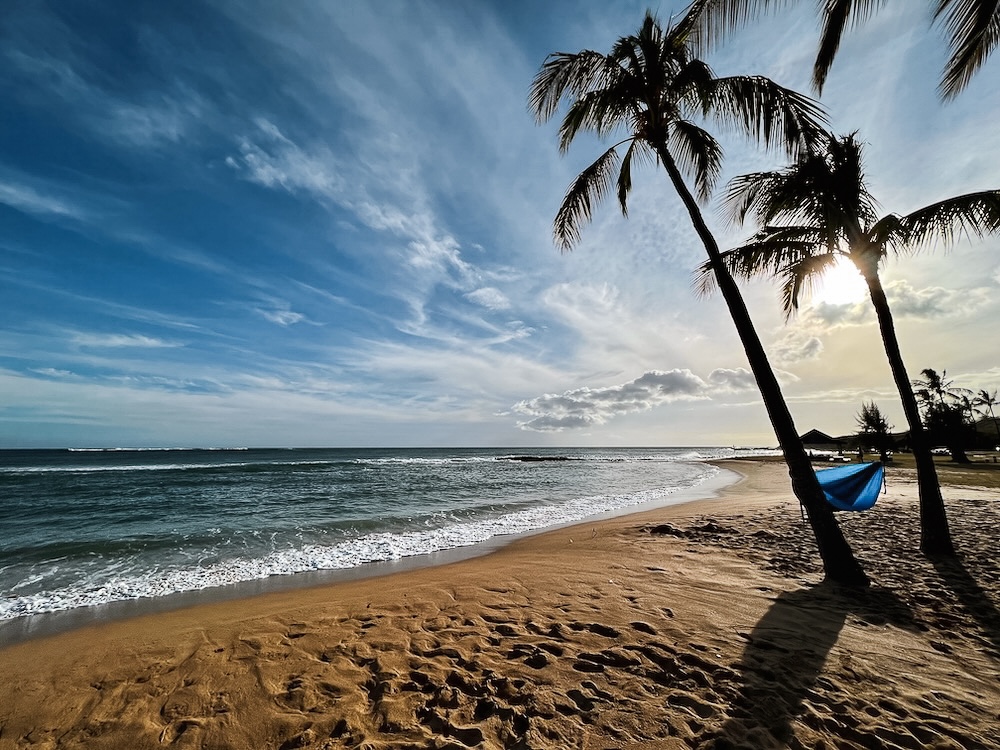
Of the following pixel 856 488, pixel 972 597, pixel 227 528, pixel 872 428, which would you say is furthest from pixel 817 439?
pixel 227 528

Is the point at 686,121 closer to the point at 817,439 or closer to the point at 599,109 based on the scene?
the point at 599,109

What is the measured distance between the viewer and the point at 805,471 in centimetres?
A: 579

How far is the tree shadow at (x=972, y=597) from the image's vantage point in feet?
13.0

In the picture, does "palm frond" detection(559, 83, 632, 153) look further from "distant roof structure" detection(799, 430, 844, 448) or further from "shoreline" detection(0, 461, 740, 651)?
"distant roof structure" detection(799, 430, 844, 448)

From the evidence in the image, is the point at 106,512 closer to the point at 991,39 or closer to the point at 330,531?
the point at 330,531

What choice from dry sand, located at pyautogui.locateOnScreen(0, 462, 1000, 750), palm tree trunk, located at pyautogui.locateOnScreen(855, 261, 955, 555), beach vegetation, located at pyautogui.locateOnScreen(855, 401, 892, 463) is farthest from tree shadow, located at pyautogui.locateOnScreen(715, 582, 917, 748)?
beach vegetation, located at pyautogui.locateOnScreen(855, 401, 892, 463)

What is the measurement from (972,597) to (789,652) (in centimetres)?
324

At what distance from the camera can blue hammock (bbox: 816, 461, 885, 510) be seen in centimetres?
838

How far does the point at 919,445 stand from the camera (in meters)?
6.65

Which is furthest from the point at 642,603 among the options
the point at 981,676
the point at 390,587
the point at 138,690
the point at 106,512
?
the point at 106,512

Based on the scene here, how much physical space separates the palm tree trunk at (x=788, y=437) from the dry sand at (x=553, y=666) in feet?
1.31

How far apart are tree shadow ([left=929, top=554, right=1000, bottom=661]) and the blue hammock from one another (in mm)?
2014

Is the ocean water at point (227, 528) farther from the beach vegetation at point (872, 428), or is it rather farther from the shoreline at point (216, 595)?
the beach vegetation at point (872, 428)

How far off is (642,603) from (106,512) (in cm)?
1859
